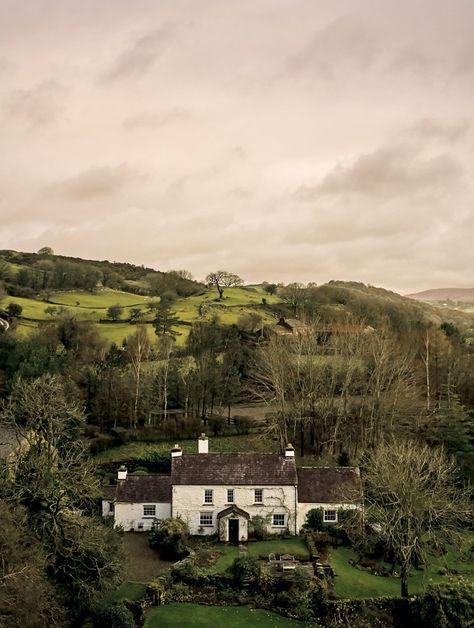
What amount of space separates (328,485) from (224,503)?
6905 mm

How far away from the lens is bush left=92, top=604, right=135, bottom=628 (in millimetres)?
23156

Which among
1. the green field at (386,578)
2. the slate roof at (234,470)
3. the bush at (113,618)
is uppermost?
the slate roof at (234,470)

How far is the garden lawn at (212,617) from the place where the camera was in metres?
24.9

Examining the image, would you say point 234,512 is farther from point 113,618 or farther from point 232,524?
point 113,618

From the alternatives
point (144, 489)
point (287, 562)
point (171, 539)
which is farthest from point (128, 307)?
point (287, 562)

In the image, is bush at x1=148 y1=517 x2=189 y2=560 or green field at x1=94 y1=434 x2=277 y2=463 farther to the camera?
green field at x1=94 y1=434 x2=277 y2=463

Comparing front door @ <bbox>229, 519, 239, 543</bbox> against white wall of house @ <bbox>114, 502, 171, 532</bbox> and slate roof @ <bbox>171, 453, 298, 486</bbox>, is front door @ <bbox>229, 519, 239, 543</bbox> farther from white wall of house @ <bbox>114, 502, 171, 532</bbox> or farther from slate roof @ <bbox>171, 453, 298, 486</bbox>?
white wall of house @ <bbox>114, 502, 171, 532</bbox>

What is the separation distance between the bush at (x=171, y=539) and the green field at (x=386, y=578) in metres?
8.68

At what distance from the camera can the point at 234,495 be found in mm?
37219

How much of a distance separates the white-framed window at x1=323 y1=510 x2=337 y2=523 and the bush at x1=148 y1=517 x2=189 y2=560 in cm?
881

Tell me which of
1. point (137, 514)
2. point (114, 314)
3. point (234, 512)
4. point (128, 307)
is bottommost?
point (137, 514)

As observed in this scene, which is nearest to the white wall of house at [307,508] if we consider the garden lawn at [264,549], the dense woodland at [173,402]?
the garden lawn at [264,549]

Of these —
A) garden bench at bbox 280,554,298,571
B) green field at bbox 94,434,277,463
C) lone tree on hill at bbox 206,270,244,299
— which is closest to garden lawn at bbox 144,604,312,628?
garden bench at bbox 280,554,298,571

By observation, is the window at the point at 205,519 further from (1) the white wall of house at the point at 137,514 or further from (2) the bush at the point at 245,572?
(2) the bush at the point at 245,572
